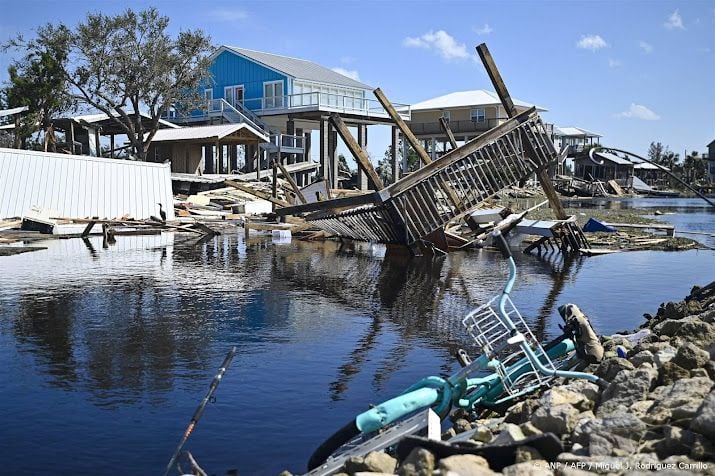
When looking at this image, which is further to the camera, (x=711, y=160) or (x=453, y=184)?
(x=711, y=160)

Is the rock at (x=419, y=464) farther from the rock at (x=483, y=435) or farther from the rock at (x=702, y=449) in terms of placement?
the rock at (x=702, y=449)

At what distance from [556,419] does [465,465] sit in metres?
1.07

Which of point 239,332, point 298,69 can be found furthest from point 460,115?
point 239,332

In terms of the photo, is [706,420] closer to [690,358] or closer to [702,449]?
[702,449]

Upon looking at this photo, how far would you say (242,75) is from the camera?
62062 millimetres

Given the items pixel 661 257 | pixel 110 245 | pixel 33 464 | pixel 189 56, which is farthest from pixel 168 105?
pixel 33 464

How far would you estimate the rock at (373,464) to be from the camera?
538 centimetres

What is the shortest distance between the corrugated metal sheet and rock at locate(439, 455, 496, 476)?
91.6 feet

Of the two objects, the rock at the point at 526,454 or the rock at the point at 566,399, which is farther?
the rock at the point at 566,399

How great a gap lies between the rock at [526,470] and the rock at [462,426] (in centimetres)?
195

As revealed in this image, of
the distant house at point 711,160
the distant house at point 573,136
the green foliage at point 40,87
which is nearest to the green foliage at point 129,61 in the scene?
the green foliage at point 40,87

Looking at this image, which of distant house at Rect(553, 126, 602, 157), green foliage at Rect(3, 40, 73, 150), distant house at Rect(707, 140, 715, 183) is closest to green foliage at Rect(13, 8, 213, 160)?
green foliage at Rect(3, 40, 73, 150)

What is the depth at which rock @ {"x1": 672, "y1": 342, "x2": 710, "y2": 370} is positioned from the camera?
6387 millimetres

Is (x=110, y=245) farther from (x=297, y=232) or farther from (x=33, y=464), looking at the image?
(x=33, y=464)
